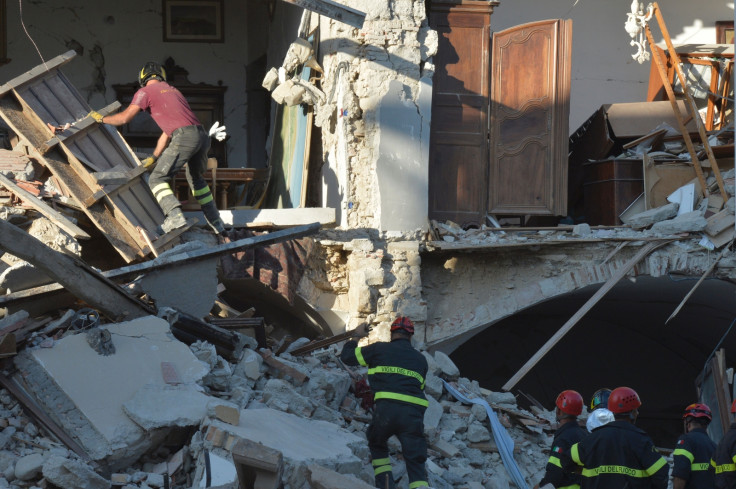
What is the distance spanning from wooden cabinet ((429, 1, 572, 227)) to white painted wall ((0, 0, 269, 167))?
3671 millimetres

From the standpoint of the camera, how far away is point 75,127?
8.86 metres

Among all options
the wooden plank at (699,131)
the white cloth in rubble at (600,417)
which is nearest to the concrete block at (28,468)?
the white cloth in rubble at (600,417)

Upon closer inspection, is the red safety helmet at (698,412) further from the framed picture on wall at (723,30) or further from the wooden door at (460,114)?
the framed picture on wall at (723,30)

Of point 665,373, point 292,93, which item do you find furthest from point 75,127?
point 665,373

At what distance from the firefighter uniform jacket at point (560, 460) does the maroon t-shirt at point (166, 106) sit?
4.54 metres

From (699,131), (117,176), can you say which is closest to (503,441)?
(117,176)

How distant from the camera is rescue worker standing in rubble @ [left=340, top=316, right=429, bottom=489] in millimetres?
6258

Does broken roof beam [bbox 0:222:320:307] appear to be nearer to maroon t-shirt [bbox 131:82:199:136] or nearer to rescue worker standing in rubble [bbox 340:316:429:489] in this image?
maroon t-shirt [bbox 131:82:199:136]

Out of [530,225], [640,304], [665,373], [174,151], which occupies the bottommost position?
[665,373]

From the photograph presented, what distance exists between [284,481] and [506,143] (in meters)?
6.56

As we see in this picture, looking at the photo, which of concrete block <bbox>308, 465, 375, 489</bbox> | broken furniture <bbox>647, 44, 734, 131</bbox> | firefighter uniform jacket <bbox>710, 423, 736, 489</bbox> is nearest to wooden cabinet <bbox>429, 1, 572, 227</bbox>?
broken furniture <bbox>647, 44, 734, 131</bbox>

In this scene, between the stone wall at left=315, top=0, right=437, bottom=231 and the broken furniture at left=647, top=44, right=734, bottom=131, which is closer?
the stone wall at left=315, top=0, right=437, bottom=231

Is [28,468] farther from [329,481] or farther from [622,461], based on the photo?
[622,461]

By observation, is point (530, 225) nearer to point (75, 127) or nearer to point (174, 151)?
point (174, 151)
